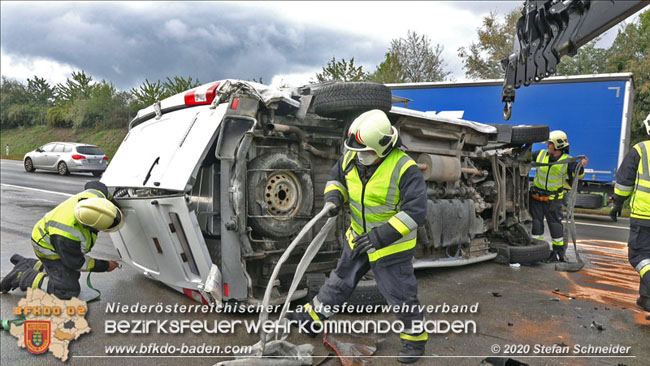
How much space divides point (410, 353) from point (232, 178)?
1738mm

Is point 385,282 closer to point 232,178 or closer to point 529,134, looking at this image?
point 232,178

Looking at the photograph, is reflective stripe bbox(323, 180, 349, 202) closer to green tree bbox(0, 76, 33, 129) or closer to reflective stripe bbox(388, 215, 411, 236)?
reflective stripe bbox(388, 215, 411, 236)

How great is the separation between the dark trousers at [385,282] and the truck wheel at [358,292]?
20.9 inches

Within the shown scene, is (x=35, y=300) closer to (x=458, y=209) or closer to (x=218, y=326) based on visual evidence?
(x=218, y=326)

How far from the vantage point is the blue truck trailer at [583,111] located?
9.98 meters

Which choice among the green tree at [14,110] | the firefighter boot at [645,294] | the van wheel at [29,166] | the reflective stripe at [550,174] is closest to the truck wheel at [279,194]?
the firefighter boot at [645,294]

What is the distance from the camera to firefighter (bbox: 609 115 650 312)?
3754mm

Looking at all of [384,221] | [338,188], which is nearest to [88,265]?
[338,188]

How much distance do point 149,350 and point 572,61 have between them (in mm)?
22349

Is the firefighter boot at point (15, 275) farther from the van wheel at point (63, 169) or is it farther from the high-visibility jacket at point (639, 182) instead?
the van wheel at point (63, 169)

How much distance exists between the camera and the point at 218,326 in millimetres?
3432

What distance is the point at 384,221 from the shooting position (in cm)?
291

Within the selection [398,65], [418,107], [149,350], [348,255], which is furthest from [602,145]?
[398,65]

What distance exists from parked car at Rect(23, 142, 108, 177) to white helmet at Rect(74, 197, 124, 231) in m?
13.6
